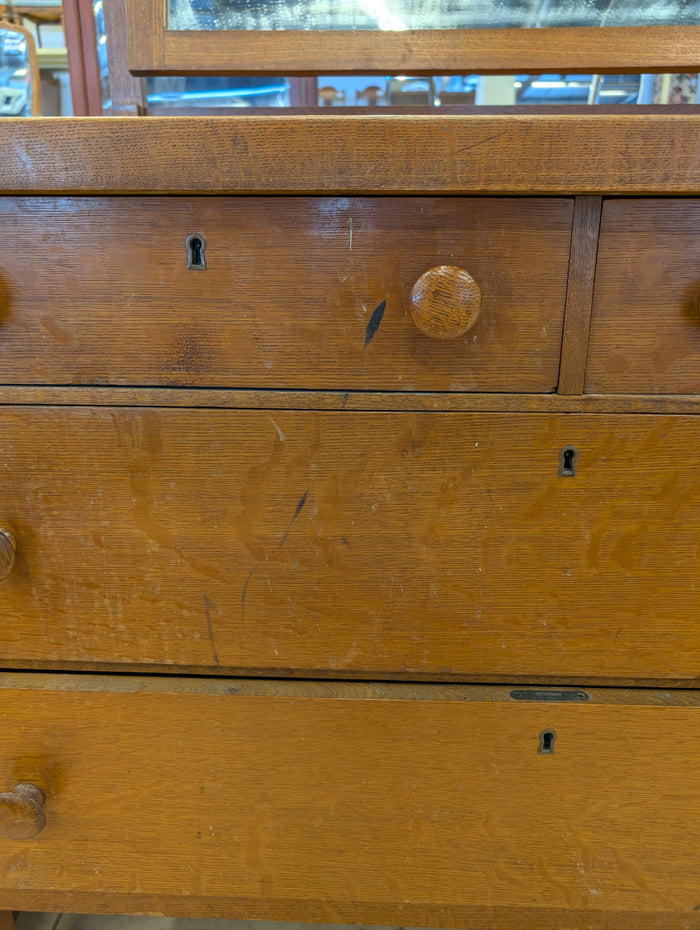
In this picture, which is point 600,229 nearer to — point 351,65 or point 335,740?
point 351,65

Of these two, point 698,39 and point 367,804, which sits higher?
point 698,39

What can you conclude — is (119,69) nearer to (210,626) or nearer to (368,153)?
(368,153)

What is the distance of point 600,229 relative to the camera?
19.3 inches

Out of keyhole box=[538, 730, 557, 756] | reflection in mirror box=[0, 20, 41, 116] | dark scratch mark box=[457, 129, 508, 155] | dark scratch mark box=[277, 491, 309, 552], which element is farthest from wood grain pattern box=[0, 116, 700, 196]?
reflection in mirror box=[0, 20, 41, 116]

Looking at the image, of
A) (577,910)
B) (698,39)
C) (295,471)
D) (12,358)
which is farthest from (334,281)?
(577,910)

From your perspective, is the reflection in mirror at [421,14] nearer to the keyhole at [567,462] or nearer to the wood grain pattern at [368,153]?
the wood grain pattern at [368,153]

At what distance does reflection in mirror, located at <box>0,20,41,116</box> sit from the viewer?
1.04m

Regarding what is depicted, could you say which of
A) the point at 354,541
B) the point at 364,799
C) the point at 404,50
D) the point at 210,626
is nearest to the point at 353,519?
the point at 354,541

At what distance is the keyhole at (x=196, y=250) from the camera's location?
0.50 m

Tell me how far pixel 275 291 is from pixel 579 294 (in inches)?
9.8

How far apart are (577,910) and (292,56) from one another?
0.96 m

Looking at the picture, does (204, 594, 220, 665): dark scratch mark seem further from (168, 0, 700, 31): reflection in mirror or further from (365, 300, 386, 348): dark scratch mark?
(168, 0, 700, 31): reflection in mirror

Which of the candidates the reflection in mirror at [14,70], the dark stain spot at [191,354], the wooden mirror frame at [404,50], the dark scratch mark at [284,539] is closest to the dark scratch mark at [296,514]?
the dark scratch mark at [284,539]

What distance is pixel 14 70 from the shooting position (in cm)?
108
